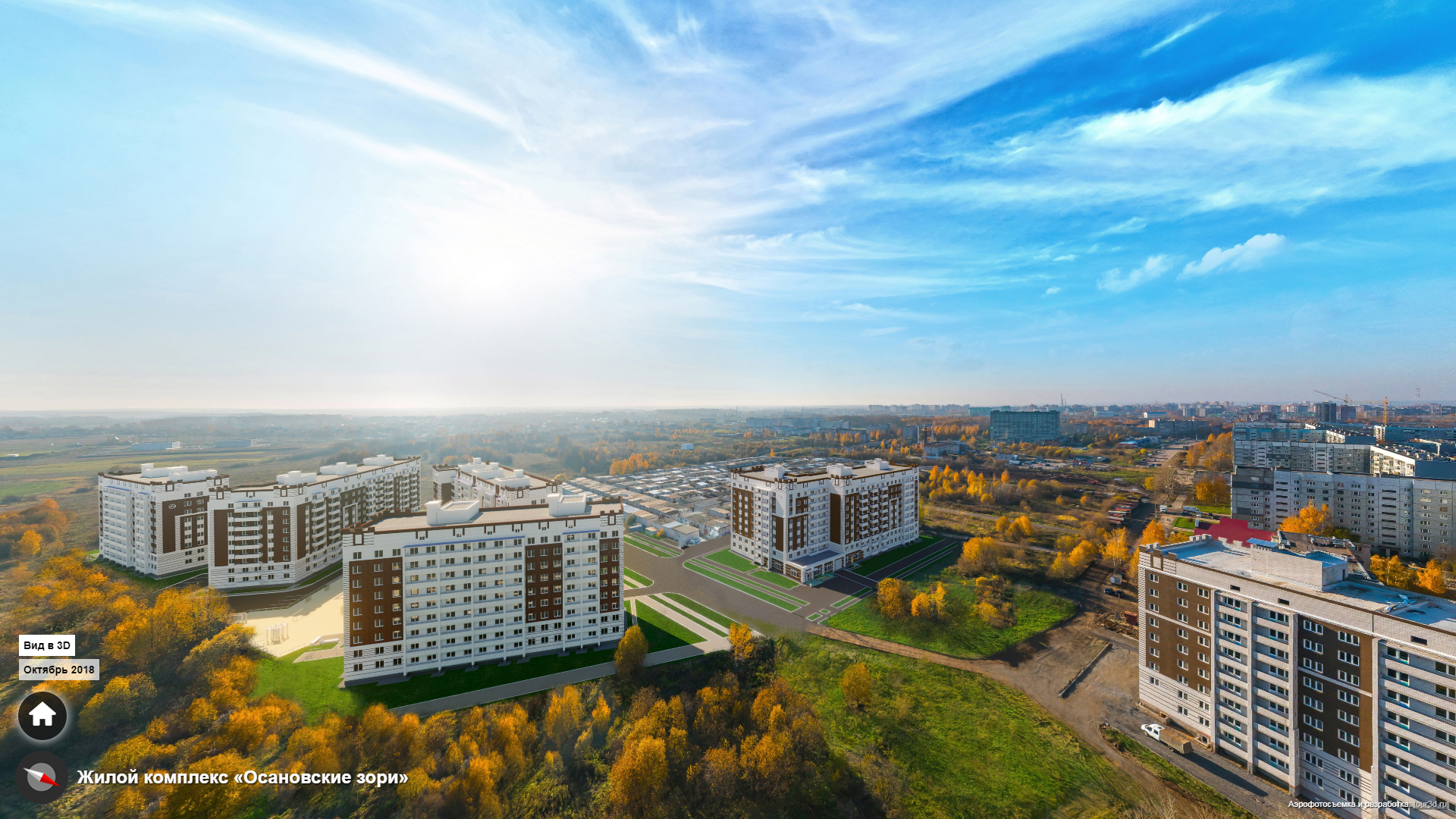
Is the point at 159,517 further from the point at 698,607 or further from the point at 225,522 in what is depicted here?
the point at 698,607

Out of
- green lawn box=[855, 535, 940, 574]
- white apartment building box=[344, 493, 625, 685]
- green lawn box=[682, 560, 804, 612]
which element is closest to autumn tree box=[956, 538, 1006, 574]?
green lawn box=[855, 535, 940, 574]

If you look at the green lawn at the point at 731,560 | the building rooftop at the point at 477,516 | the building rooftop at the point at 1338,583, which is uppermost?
the building rooftop at the point at 477,516

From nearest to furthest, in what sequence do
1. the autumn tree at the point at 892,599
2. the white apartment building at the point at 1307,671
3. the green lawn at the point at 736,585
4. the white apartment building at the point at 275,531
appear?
the white apartment building at the point at 1307,671
the autumn tree at the point at 892,599
the green lawn at the point at 736,585
the white apartment building at the point at 275,531

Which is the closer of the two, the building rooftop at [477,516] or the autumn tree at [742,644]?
the building rooftop at [477,516]

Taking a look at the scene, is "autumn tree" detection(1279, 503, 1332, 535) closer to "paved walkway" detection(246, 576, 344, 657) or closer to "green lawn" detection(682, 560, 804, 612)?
"green lawn" detection(682, 560, 804, 612)

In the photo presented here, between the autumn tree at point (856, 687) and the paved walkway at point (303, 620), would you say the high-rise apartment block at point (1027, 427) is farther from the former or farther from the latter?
the paved walkway at point (303, 620)

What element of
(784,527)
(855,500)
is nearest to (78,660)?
(784,527)

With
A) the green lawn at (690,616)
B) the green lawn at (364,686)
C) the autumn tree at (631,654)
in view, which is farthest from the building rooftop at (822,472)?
the green lawn at (364,686)
